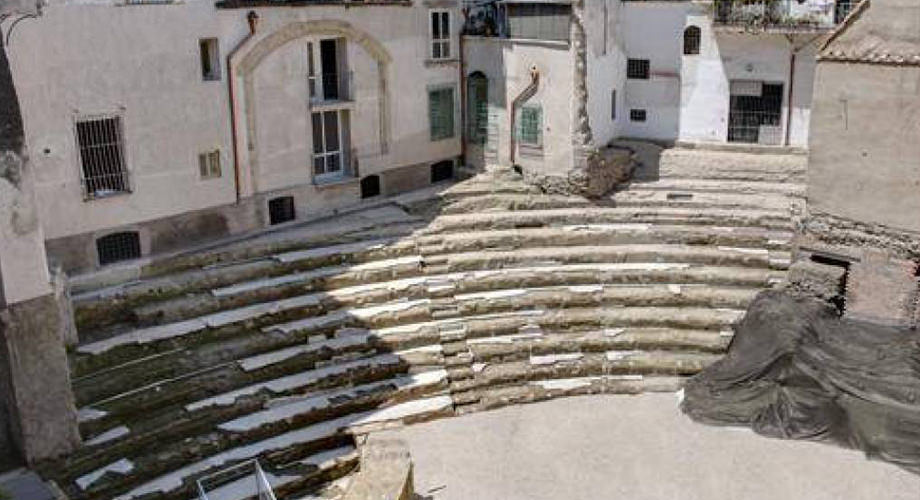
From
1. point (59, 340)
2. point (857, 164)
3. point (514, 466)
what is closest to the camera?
point (59, 340)

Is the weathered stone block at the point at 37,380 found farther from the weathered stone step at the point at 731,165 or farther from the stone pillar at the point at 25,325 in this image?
the weathered stone step at the point at 731,165

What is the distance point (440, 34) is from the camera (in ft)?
82.8

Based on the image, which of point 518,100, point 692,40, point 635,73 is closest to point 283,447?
point 518,100

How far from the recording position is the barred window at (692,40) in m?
25.0

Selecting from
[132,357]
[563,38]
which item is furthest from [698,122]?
[132,357]

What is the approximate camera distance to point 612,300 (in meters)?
20.6

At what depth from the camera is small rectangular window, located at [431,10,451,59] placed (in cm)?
2506

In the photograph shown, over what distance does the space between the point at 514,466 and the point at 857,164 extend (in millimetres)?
9976

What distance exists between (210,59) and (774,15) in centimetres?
1394

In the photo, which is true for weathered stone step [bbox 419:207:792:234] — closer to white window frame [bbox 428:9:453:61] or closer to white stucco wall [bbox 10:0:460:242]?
white stucco wall [bbox 10:0:460:242]

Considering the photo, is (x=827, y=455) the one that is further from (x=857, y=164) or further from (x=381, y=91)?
(x=381, y=91)

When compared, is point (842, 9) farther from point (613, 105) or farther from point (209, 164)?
point (209, 164)

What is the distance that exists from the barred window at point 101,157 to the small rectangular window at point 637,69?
1374 cm

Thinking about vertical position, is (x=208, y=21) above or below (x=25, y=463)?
above
